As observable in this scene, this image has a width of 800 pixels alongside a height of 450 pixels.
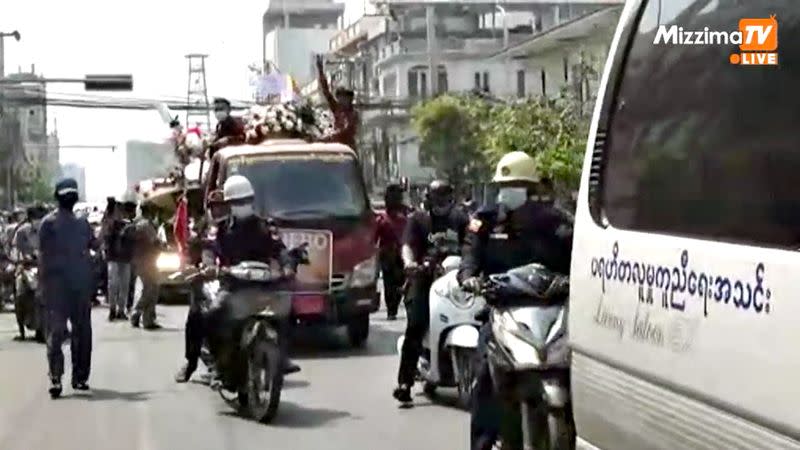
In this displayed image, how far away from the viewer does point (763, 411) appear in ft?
12.0

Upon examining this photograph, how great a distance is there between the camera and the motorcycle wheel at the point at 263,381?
1147 cm

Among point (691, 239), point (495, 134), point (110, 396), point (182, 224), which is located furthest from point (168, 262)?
point (691, 239)

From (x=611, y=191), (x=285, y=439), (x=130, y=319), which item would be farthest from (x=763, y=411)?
(x=130, y=319)

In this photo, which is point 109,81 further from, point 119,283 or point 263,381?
point 263,381

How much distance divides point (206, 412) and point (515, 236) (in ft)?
16.9

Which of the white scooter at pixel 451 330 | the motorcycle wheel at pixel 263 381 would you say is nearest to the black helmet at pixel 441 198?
the white scooter at pixel 451 330

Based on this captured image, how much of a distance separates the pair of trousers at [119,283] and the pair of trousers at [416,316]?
12136 mm

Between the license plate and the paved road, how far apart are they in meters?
0.47

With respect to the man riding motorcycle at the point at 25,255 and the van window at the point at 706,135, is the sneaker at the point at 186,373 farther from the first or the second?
the van window at the point at 706,135

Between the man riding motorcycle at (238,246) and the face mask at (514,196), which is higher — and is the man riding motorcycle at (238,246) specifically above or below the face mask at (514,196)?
below

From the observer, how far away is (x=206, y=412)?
41.1ft

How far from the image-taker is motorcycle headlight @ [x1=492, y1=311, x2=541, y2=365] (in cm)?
732

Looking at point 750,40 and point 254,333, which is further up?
point 750,40

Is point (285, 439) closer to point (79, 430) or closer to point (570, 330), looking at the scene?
point (79, 430)
